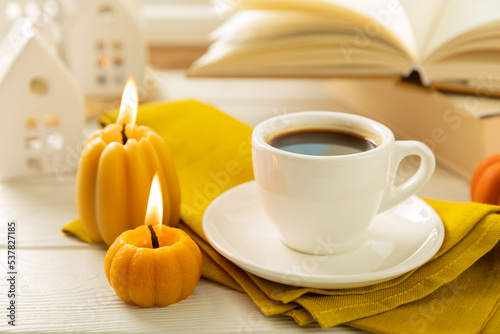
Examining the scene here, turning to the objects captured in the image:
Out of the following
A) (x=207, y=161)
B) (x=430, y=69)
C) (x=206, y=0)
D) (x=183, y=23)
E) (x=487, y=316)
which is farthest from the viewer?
(x=206, y=0)

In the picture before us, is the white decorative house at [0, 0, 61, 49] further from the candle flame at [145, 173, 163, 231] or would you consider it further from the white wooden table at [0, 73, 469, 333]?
the candle flame at [145, 173, 163, 231]

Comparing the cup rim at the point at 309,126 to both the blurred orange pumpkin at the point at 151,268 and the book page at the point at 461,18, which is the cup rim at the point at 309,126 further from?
the book page at the point at 461,18

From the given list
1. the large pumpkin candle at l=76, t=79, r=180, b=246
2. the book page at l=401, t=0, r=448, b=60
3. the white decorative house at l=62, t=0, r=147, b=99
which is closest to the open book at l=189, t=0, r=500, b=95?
the book page at l=401, t=0, r=448, b=60

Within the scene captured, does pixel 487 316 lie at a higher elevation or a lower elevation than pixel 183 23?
lower

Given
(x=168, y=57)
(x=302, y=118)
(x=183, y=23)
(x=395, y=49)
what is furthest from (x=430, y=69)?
(x=183, y=23)

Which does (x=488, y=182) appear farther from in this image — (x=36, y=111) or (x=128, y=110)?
(x=36, y=111)

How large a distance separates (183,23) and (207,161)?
895mm

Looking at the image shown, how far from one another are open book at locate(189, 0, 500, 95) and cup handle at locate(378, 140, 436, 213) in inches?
12.3

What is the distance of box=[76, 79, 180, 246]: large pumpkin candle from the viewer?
65 cm

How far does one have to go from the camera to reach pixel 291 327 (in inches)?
21.5

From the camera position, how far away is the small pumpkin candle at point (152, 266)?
553 millimetres

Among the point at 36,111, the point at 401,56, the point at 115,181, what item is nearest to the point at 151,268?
the point at 115,181

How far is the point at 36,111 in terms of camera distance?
2.80ft

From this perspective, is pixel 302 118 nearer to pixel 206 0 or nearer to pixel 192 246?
pixel 192 246
